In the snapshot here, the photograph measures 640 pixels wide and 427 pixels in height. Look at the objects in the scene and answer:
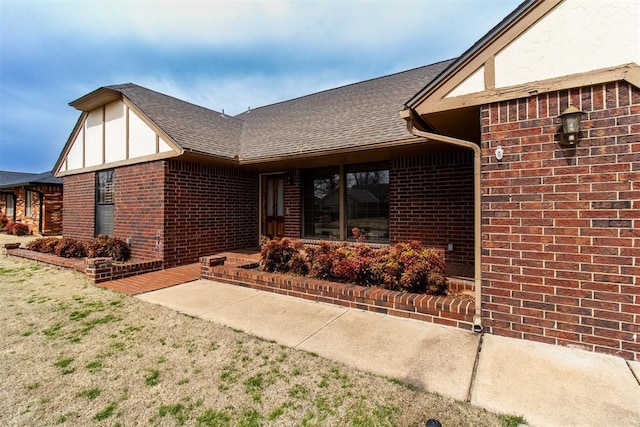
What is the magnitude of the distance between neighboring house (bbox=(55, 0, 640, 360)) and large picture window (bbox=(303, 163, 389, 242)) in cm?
5

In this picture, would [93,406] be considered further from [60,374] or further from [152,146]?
[152,146]

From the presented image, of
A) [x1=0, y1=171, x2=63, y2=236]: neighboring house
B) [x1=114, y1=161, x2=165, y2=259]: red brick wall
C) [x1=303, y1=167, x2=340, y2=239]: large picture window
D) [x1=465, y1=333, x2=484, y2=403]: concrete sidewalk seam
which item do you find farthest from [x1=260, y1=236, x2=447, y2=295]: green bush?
[x1=0, y1=171, x2=63, y2=236]: neighboring house

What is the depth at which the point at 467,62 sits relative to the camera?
147 inches

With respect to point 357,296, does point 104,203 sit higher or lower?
higher

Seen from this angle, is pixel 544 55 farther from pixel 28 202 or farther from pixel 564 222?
pixel 28 202

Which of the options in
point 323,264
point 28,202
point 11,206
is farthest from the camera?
→ point 11,206

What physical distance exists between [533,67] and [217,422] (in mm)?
4701

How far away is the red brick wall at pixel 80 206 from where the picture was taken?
31.0 ft

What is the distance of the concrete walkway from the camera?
224cm

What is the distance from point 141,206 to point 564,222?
28.5 ft

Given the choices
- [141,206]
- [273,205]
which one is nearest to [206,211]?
[141,206]

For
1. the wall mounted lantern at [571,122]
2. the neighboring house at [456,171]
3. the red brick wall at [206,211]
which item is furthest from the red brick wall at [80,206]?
the wall mounted lantern at [571,122]

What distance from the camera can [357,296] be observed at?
4.48 meters

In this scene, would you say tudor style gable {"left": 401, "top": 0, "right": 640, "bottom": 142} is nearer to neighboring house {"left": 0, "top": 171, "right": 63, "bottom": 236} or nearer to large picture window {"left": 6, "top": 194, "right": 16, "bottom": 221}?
neighboring house {"left": 0, "top": 171, "right": 63, "bottom": 236}
